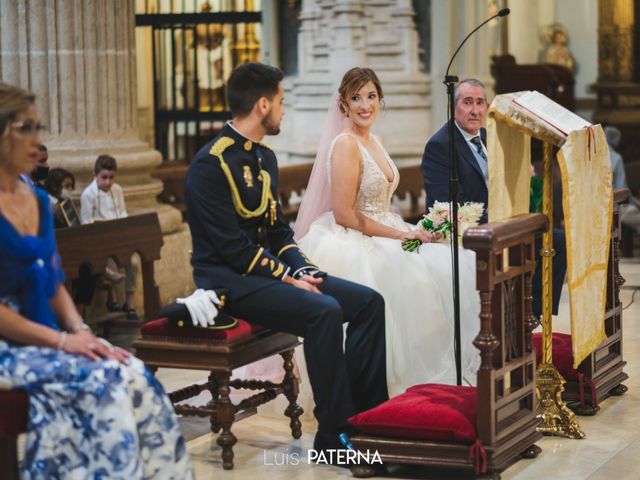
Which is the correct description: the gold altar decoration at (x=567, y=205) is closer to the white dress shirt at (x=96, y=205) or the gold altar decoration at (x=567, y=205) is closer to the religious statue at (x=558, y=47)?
the white dress shirt at (x=96, y=205)

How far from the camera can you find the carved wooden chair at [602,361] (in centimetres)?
582

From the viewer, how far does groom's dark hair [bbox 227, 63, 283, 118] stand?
5.13m

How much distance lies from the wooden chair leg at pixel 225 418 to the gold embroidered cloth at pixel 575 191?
125cm

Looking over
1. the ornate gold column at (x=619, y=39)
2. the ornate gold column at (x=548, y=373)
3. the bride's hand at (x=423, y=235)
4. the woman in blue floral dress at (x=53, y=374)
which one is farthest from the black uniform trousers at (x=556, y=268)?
the ornate gold column at (x=619, y=39)

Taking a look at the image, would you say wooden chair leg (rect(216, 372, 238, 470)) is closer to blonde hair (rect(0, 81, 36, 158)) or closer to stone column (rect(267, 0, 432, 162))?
blonde hair (rect(0, 81, 36, 158))

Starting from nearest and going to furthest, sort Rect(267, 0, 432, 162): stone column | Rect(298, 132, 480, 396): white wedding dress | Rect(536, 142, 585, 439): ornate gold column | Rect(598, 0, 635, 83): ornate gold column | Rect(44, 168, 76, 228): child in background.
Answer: Rect(536, 142, 585, 439): ornate gold column, Rect(298, 132, 480, 396): white wedding dress, Rect(44, 168, 76, 228): child in background, Rect(267, 0, 432, 162): stone column, Rect(598, 0, 635, 83): ornate gold column

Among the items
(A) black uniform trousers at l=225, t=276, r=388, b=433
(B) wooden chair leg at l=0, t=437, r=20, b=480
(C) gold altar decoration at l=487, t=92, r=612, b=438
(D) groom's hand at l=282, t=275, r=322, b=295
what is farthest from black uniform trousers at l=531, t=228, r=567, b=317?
(B) wooden chair leg at l=0, t=437, r=20, b=480

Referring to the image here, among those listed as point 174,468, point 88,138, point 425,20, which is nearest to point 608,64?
point 425,20

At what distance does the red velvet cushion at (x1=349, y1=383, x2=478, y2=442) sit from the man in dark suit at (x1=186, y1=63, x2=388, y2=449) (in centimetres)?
18

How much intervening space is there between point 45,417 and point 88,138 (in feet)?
15.4

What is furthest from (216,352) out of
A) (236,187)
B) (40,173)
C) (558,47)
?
(558,47)

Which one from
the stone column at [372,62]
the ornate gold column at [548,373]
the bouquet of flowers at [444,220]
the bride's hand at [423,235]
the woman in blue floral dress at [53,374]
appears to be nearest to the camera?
the woman in blue floral dress at [53,374]

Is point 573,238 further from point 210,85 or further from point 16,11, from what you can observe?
point 210,85

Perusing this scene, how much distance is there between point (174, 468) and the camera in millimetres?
3939
